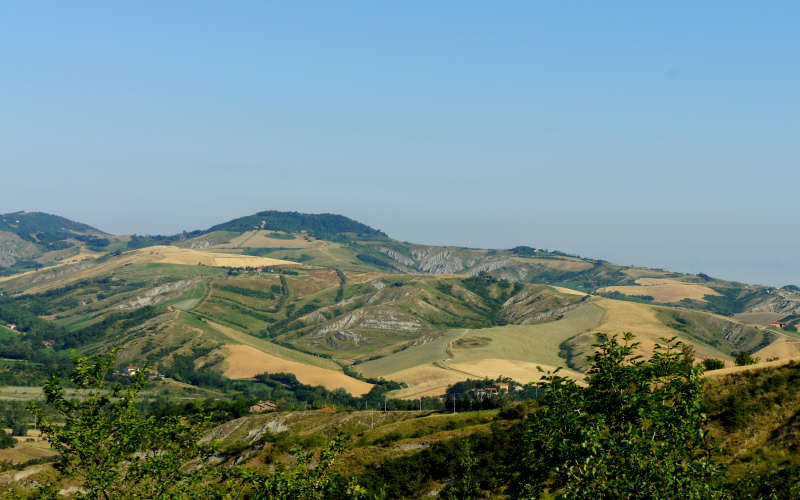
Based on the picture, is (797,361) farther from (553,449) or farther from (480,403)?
(480,403)

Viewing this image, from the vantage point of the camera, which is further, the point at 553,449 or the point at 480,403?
the point at 480,403

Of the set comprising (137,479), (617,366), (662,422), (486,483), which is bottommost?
(486,483)

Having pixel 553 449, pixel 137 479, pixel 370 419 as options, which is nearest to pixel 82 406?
pixel 137 479

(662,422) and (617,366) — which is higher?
(617,366)

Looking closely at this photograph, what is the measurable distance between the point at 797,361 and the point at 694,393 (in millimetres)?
66776

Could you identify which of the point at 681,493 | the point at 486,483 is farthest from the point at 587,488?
the point at 486,483

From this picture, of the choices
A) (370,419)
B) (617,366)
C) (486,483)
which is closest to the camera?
(617,366)

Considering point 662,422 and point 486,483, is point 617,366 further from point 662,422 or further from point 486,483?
point 486,483

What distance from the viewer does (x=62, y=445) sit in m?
36.1

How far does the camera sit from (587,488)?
84.0 ft

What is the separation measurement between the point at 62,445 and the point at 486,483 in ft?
162

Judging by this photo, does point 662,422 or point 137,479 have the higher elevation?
point 662,422

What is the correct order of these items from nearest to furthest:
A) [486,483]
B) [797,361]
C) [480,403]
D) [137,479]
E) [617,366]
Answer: [617,366] < [137,479] < [486,483] < [797,361] < [480,403]

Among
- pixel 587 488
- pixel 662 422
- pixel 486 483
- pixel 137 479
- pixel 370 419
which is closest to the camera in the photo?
pixel 587 488
